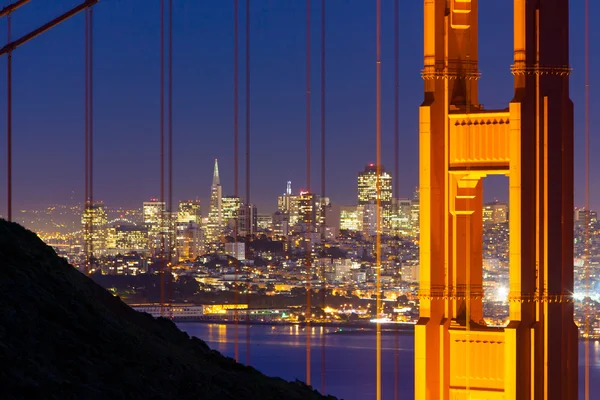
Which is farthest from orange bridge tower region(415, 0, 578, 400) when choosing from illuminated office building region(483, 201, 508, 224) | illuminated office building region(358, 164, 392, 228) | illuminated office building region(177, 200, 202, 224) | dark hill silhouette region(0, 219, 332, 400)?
illuminated office building region(177, 200, 202, 224)

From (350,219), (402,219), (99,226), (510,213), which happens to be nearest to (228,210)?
(350,219)

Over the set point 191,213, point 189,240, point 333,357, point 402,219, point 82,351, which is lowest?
point 333,357

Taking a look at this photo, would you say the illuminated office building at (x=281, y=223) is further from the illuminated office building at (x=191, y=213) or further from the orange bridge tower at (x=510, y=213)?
the orange bridge tower at (x=510, y=213)

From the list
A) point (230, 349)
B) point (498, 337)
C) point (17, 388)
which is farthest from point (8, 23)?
point (230, 349)

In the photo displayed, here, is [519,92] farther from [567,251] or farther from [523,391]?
[523,391]

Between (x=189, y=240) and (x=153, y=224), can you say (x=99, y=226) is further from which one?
(x=189, y=240)
